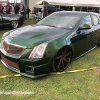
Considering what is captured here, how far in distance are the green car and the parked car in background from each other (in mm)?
4663

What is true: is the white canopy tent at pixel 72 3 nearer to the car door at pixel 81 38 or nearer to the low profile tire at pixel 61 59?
the car door at pixel 81 38

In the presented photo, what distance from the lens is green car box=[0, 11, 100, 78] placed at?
2.38m

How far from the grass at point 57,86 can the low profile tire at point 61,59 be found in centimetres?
19

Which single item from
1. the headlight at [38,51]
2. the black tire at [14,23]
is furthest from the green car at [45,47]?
the black tire at [14,23]

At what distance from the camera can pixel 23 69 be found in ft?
8.04

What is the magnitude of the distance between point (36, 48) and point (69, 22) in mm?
1546

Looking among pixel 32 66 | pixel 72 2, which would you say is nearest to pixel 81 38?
pixel 32 66

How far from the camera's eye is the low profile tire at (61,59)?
8.97ft

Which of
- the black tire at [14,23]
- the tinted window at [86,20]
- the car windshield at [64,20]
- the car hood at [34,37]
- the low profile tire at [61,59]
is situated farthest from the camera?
the black tire at [14,23]

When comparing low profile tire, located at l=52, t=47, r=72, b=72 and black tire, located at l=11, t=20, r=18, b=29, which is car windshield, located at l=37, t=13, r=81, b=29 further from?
black tire, located at l=11, t=20, r=18, b=29

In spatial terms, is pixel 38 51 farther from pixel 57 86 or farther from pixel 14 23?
pixel 14 23

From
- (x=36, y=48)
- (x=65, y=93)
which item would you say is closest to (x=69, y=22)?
(x=36, y=48)

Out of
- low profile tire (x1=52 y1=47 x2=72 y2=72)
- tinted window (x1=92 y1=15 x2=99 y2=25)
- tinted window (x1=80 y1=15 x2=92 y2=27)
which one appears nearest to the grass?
low profile tire (x1=52 y1=47 x2=72 y2=72)

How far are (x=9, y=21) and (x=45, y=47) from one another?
5945mm
